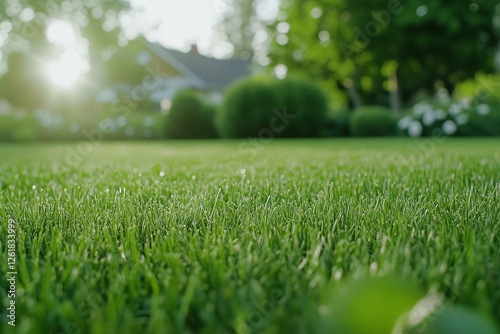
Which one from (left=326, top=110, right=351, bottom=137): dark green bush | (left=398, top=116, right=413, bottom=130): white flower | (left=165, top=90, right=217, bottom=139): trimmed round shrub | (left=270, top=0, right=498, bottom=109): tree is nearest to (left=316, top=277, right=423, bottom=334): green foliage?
(left=398, top=116, right=413, bottom=130): white flower

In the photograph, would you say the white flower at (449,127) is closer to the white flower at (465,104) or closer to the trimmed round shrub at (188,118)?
the white flower at (465,104)

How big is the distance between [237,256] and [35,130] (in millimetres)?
18790

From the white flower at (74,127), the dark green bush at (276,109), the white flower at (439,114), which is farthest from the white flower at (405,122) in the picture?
the white flower at (74,127)

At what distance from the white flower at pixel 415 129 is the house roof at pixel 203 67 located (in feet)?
82.2

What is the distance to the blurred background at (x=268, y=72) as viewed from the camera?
14.3 meters

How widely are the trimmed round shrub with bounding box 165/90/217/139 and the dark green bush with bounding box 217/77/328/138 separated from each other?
2.06m

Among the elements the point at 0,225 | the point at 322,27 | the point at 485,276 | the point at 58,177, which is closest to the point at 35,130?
the point at 322,27

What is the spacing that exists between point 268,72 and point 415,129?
10500 millimetres

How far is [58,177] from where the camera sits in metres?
3.33

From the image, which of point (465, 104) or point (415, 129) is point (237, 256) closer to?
point (415, 129)

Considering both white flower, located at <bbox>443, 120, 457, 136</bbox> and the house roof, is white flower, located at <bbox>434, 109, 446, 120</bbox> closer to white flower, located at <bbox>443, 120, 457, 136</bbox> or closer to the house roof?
white flower, located at <bbox>443, 120, 457, 136</bbox>

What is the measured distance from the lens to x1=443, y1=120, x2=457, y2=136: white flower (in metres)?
12.8

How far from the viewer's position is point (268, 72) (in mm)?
22062

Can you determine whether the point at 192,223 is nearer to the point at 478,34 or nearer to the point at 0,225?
the point at 0,225
